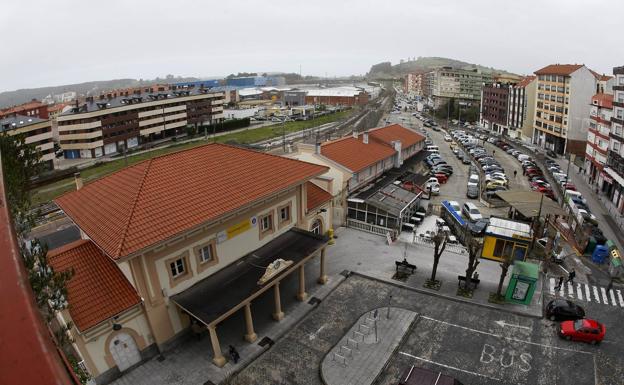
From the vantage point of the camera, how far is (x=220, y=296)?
68.4 feet

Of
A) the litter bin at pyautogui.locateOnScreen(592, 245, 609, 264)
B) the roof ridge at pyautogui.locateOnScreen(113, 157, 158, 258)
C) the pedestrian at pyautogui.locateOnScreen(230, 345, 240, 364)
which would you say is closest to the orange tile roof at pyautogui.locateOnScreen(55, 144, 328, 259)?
the roof ridge at pyautogui.locateOnScreen(113, 157, 158, 258)

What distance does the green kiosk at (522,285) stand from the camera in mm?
24344

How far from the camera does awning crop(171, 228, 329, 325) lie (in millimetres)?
20047

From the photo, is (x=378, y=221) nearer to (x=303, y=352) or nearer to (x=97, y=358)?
(x=303, y=352)

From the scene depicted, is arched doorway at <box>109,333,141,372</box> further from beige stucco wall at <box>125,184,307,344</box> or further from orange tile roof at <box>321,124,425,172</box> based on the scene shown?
orange tile roof at <box>321,124,425,172</box>

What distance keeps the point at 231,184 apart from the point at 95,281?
8890mm

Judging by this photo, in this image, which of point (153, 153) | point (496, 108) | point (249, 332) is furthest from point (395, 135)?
point (496, 108)

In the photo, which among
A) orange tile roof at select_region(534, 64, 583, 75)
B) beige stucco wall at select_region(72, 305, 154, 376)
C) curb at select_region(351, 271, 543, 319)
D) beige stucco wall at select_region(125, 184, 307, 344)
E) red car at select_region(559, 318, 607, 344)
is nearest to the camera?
beige stucco wall at select_region(72, 305, 154, 376)

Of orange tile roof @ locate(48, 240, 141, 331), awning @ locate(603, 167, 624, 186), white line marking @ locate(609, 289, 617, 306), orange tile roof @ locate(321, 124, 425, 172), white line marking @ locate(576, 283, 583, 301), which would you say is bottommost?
white line marking @ locate(609, 289, 617, 306)

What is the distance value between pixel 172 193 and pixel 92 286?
6085mm

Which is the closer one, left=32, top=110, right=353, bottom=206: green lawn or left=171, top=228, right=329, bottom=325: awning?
left=171, top=228, right=329, bottom=325: awning

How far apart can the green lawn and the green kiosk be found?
38129 millimetres

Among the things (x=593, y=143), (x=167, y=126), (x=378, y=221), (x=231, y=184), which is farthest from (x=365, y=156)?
(x=167, y=126)

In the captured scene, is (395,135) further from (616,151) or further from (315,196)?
(616,151)
